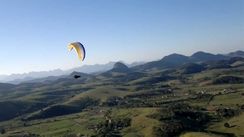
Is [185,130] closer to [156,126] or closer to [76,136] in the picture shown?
[156,126]

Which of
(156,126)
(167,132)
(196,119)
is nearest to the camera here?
(167,132)

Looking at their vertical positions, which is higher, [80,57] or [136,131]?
[80,57]

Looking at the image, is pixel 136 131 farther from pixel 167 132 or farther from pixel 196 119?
pixel 196 119

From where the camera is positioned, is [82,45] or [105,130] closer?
[82,45]

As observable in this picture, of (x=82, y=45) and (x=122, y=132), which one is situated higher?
(x=82, y=45)

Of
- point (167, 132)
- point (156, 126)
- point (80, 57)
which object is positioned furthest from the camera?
point (156, 126)

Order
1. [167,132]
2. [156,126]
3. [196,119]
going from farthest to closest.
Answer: [196,119]
[156,126]
[167,132]

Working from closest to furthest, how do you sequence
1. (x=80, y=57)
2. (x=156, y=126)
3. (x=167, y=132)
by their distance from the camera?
(x=80, y=57) < (x=167, y=132) < (x=156, y=126)

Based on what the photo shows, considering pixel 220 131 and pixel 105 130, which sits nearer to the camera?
pixel 220 131

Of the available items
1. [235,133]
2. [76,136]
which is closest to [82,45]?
[235,133]

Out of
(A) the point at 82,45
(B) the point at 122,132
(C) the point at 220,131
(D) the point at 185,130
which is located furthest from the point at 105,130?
(A) the point at 82,45
